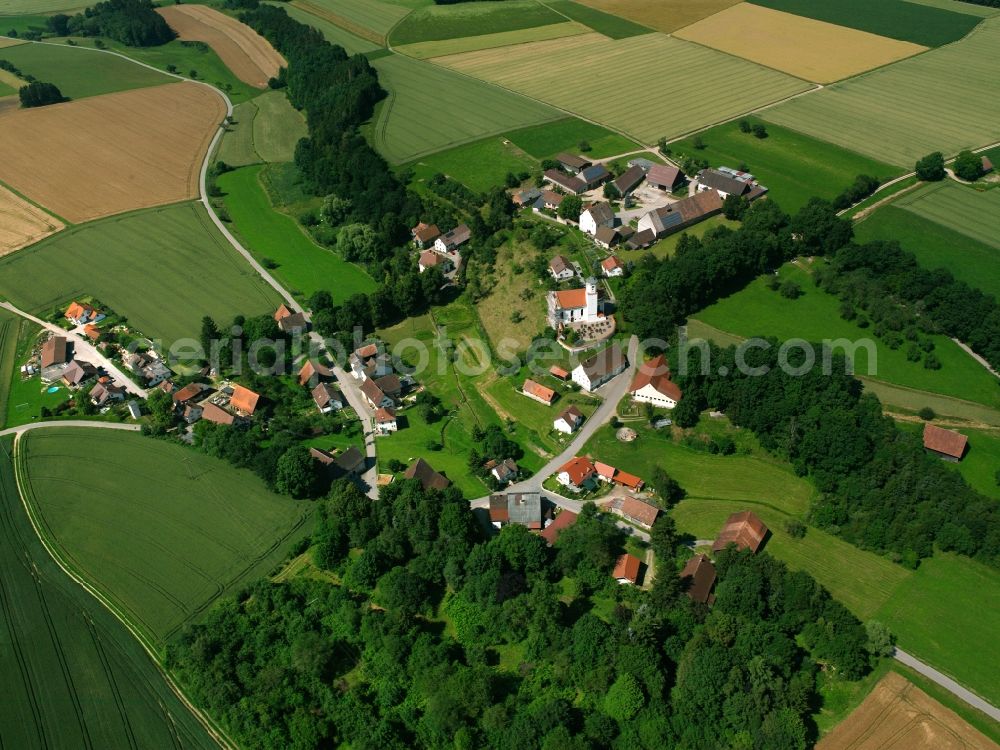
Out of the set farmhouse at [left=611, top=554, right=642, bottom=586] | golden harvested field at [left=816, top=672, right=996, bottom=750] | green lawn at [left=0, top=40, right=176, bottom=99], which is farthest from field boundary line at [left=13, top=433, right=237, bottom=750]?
green lawn at [left=0, top=40, right=176, bottom=99]

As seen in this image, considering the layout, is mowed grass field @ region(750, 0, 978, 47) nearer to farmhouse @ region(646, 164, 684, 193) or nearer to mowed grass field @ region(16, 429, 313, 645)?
farmhouse @ region(646, 164, 684, 193)

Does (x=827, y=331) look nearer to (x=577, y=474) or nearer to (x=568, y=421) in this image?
(x=568, y=421)

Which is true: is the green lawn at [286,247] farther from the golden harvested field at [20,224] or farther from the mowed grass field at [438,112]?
the golden harvested field at [20,224]

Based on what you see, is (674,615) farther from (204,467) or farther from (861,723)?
(204,467)

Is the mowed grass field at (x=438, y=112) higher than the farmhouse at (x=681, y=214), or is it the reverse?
the mowed grass field at (x=438, y=112)

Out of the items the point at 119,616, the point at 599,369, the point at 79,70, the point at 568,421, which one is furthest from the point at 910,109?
the point at 79,70

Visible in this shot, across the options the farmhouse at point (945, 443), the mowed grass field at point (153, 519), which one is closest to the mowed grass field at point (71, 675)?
the mowed grass field at point (153, 519)
